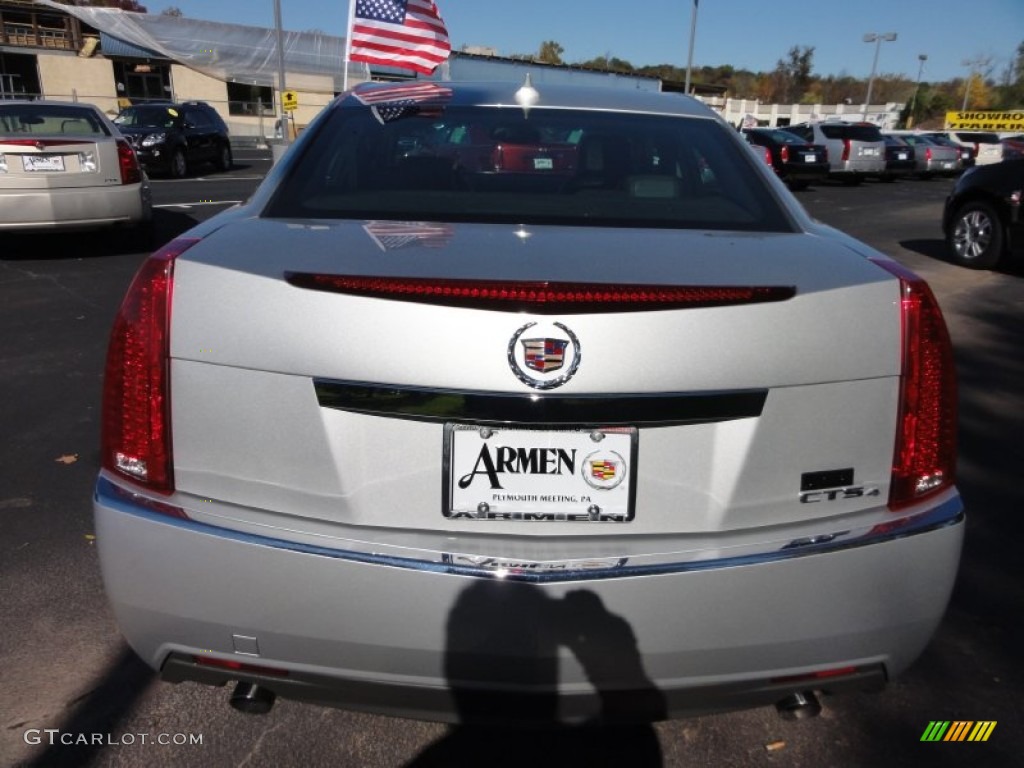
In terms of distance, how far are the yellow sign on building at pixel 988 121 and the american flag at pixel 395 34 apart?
49215 millimetres

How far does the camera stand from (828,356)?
5.59ft

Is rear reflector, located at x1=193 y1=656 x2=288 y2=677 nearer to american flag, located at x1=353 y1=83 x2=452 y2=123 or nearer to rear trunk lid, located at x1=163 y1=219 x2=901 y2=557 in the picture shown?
rear trunk lid, located at x1=163 y1=219 x2=901 y2=557

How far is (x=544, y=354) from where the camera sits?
1616 mm

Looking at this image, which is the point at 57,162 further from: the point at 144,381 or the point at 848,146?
the point at 848,146

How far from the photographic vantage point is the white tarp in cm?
3797

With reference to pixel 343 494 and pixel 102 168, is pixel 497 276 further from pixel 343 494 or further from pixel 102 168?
pixel 102 168

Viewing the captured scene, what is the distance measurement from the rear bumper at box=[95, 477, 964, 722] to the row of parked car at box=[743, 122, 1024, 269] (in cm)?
205

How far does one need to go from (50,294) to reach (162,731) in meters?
6.08

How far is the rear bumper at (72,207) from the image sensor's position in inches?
323

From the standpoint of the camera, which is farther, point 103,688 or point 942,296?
point 942,296

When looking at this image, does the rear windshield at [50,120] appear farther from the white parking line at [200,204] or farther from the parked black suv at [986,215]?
the parked black suv at [986,215]

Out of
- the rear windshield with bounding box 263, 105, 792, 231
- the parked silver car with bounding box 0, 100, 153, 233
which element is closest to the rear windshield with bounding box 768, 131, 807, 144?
the parked silver car with bounding box 0, 100, 153, 233

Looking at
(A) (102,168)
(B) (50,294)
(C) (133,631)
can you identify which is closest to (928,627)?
(C) (133,631)

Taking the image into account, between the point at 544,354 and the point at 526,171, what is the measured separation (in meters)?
1.32
